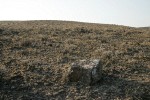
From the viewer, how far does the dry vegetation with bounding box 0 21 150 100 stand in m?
13.5

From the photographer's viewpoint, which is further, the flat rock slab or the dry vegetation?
the flat rock slab

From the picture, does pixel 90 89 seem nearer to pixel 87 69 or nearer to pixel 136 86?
pixel 87 69

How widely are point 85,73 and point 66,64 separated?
273 centimetres

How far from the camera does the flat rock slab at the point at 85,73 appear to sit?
14.1 meters

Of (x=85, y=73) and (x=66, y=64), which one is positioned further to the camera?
(x=66, y=64)

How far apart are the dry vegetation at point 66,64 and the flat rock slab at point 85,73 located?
13.5 inches

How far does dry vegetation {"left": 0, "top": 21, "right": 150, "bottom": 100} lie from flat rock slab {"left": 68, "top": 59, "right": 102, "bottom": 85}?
342 mm

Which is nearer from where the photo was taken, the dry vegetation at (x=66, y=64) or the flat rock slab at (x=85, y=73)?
the dry vegetation at (x=66, y=64)

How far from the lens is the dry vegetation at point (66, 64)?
13461 mm

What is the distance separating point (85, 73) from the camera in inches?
557

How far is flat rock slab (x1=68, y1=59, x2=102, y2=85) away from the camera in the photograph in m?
14.1

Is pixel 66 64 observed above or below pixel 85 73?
below

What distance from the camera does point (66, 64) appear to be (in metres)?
16.7

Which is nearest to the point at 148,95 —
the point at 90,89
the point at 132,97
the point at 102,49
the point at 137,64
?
the point at 132,97
